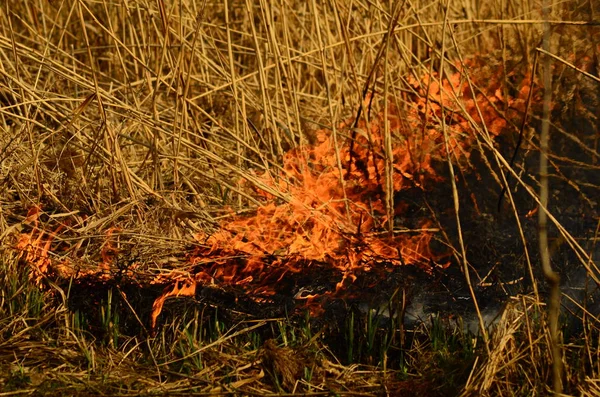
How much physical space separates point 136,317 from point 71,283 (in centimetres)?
26

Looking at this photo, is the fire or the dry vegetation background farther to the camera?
the fire

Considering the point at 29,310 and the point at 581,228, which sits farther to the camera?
the point at 581,228

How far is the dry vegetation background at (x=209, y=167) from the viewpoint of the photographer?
87.2 inches

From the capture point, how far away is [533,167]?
129 inches

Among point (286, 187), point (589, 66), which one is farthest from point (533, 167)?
point (286, 187)

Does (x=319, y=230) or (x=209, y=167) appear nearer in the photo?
(x=319, y=230)

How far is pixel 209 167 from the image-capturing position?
3.20 m

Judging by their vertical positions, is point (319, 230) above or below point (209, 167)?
below

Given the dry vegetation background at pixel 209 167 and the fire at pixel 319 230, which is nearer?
the dry vegetation background at pixel 209 167

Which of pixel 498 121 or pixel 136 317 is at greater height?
pixel 498 121

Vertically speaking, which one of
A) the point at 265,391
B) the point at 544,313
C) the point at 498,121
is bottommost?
the point at 265,391

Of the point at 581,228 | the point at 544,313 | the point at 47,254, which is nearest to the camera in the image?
the point at 544,313

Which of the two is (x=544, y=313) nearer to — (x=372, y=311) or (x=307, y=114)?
(x=372, y=311)

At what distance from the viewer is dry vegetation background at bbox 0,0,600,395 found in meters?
2.21
